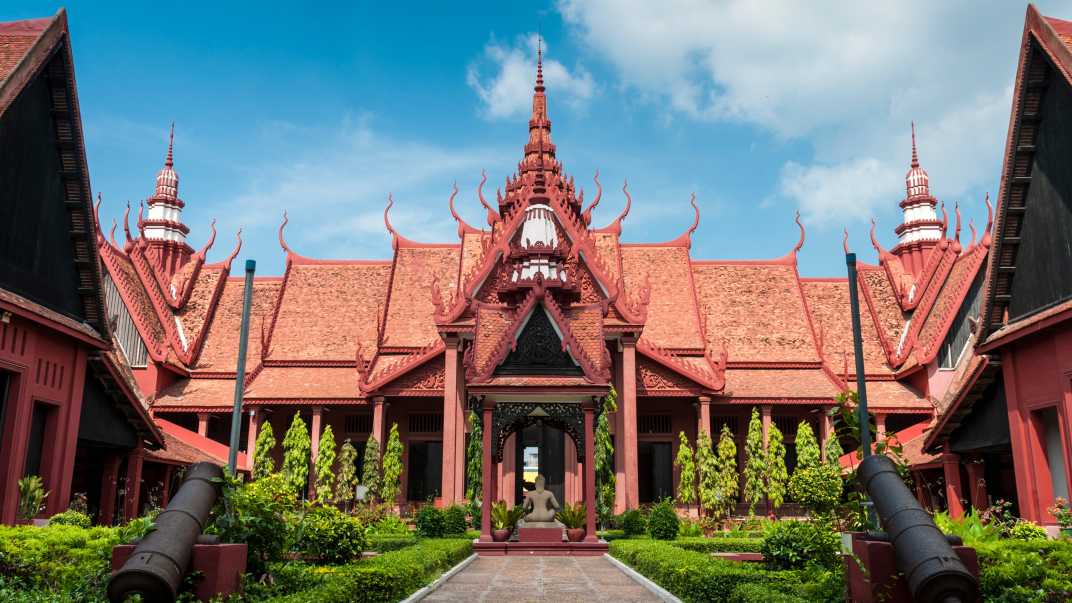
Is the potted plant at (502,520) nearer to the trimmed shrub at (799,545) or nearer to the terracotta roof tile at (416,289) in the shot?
the trimmed shrub at (799,545)

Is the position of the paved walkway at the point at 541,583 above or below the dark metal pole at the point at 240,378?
below

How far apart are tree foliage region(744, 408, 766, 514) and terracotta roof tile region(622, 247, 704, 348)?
12.9 feet

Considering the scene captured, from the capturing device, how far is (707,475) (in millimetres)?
22656

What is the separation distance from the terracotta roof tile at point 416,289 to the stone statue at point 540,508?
37.8 ft

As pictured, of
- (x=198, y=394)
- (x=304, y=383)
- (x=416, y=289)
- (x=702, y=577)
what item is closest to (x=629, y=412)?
(x=416, y=289)

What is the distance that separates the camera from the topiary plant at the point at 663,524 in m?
16.5

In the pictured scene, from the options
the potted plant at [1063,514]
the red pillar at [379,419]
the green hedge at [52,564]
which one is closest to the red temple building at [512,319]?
the red pillar at [379,419]

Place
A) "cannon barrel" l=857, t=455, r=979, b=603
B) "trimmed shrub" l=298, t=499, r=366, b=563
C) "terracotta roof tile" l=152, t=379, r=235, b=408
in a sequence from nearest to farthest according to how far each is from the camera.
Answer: "cannon barrel" l=857, t=455, r=979, b=603
"trimmed shrub" l=298, t=499, r=366, b=563
"terracotta roof tile" l=152, t=379, r=235, b=408

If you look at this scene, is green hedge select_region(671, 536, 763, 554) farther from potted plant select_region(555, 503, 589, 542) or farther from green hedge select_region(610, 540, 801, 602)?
green hedge select_region(610, 540, 801, 602)

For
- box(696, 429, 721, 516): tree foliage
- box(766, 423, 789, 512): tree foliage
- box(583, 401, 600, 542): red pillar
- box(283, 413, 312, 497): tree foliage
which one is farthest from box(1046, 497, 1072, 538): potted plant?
box(283, 413, 312, 497): tree foliage

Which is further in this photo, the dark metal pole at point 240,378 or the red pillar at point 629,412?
the red pillar at point 629,412

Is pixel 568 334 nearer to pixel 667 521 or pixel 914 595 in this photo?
pixel 667 521

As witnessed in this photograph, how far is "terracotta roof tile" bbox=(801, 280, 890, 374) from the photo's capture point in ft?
94.0

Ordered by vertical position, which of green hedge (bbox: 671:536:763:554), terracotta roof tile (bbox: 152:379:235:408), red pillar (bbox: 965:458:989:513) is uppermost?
terracotta roof tile (bbox: 152:379:235:408)
